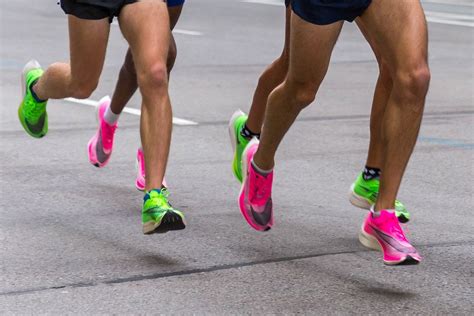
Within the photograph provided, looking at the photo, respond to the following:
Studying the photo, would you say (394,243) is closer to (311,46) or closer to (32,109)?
(311,46)

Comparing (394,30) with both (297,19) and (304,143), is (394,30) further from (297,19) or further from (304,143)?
(304,143)

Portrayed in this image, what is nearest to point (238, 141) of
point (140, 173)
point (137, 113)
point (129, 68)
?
point (140, 173)

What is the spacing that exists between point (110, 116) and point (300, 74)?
2229mm

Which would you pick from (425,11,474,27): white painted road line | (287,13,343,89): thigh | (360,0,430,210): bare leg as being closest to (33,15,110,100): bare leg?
(287,13,343,89): thigh

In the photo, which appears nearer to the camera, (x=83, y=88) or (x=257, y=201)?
(x=257, y=201)

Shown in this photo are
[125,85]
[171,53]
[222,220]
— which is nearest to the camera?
[222,220]

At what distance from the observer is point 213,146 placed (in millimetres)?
9133

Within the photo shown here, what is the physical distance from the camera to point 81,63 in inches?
263

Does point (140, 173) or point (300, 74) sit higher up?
point (300, 74)

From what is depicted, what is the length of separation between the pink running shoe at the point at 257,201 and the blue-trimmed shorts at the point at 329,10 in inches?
40.4

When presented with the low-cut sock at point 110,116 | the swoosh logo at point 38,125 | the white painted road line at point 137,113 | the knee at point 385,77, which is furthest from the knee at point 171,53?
the white painted road line at point 137,113

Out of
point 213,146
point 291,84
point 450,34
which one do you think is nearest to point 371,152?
point 291,84

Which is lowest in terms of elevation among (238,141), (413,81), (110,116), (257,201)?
(110,116)

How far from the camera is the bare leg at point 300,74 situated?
5.62m
